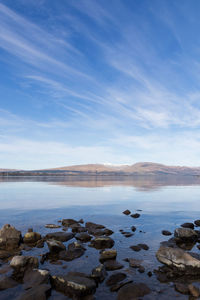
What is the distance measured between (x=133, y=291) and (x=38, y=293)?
13.4ft

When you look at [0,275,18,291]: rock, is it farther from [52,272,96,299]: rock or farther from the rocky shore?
[52,272,96,299]: rock

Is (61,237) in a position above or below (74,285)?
below

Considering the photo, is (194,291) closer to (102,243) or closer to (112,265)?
(112,265)

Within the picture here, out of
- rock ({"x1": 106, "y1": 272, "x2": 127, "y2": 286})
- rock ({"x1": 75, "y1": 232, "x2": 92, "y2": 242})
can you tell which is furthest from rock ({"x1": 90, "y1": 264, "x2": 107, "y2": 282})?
rock ({"x1": 75, "y1": 232, "x2": 92, "y2": 242})

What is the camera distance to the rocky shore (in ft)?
30.8

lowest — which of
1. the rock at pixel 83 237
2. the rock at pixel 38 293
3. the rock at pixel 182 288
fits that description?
the rock at pixel 182 288

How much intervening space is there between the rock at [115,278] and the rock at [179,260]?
2.72 metres

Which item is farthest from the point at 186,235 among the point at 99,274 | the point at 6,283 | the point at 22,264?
the point at 6,283

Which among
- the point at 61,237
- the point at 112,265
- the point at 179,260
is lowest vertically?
the point at 112,265

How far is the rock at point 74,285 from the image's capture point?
30.4ft

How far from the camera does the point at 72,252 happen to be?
13.8m

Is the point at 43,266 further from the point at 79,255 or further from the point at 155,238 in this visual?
the point at 155,238

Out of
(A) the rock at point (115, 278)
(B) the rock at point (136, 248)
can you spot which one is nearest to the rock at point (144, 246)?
(B) the rock at point (136, 248)

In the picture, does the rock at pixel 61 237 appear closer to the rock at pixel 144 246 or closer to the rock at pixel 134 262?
the rock at pixel 144 246
